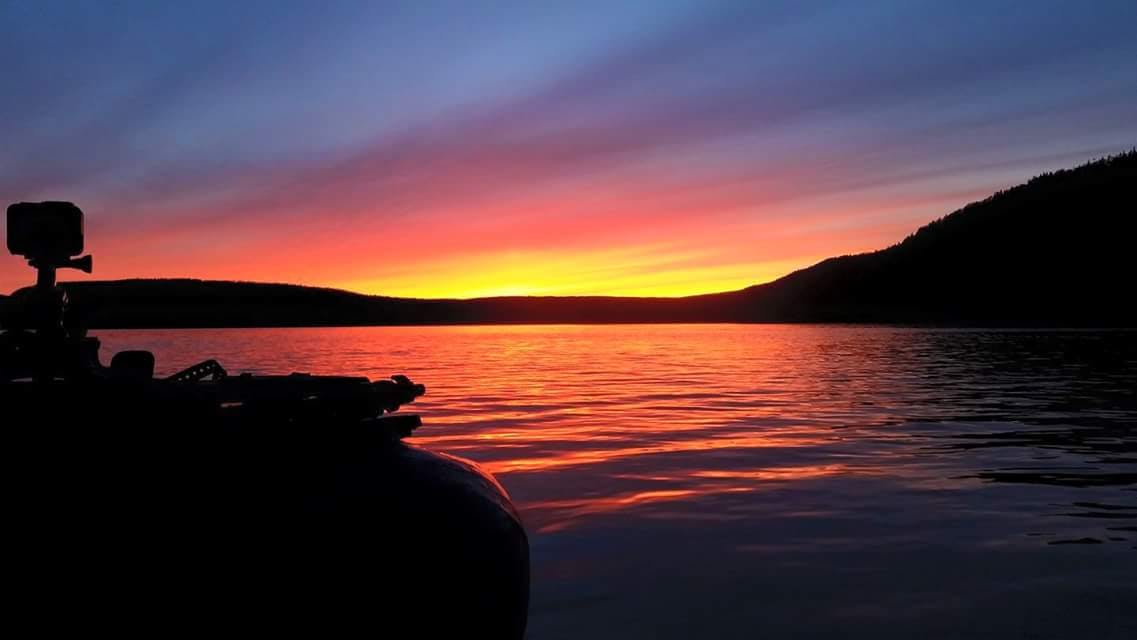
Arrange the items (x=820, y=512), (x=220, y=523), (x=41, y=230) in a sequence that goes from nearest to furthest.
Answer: (x=220, y=523)
(x=41, y=230)
(x=820, y=512)

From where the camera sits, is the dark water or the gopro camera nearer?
the gopro camera

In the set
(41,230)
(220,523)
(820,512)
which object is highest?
(41,230)

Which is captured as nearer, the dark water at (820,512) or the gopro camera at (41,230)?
the gopro camera at (41,230)

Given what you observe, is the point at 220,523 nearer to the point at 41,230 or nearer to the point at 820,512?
the point at 41,230

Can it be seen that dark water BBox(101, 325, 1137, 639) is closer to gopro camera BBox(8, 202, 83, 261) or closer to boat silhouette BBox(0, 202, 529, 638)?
boat silhouette BBox(0, 202, 529, 638)

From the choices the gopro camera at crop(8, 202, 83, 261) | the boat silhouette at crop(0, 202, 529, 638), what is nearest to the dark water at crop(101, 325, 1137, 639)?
the boat silhouette at crop(0, 202, 529, 638)

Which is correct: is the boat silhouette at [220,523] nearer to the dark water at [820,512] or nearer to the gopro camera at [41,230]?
the gopro camera at [41,230]

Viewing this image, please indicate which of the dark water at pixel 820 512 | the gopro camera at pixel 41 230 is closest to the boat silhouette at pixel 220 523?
the gopro camera at pixel 41 230

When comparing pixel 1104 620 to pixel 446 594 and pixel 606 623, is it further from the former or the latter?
pixel 446 594

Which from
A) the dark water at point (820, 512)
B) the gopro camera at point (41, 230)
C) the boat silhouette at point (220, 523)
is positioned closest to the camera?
the boat silhouette at point (220, 523)

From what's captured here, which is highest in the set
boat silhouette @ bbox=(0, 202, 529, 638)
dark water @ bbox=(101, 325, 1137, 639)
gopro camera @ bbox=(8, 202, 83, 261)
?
gopro camera @ bbox=(8, 202, 83, 261)

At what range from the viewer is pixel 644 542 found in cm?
918

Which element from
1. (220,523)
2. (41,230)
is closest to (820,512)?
(220,523)

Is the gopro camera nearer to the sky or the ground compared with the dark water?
nearer to the sky
